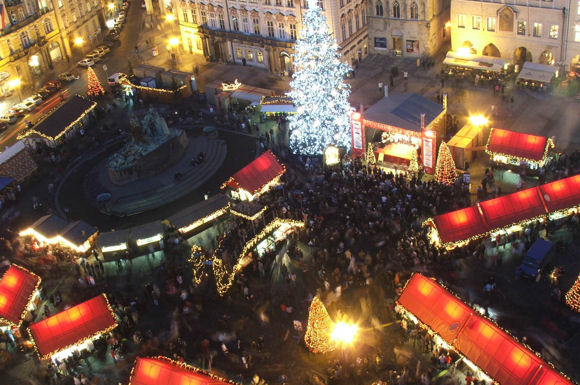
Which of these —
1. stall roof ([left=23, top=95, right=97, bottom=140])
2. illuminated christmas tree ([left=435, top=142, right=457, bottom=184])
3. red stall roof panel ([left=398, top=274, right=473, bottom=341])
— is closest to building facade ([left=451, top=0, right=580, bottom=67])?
illuminated christmas tree ([left=435, top=142, right=457, bottom=184])

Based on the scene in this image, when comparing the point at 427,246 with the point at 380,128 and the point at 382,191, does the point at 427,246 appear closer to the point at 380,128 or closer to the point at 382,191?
the point at 382,191

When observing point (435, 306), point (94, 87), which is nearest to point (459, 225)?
point (435, 306)

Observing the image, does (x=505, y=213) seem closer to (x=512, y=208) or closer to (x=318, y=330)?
(x=512, y=208)

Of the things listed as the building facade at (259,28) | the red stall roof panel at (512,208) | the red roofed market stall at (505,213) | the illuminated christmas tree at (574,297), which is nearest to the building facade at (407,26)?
the building facade at (259,28)

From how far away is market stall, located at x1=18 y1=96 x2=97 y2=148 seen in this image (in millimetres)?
64250

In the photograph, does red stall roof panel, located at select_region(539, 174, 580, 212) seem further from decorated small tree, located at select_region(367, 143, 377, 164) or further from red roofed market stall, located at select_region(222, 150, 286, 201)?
red roofed market stall, located at select_region(222, 150, 286, 201)

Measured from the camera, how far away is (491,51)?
71.6 metres

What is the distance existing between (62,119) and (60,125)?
30.0 inches

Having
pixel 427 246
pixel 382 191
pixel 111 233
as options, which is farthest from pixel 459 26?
pixel 111 233

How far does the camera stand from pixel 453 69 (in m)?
69.4

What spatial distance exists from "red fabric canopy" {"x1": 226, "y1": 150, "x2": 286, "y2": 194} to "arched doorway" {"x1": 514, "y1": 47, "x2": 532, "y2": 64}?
31983 mm

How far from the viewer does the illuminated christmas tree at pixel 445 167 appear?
4925 centimetres

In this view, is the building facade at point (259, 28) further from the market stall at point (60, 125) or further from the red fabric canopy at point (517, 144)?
the red fabric canopy at point (517, 144)

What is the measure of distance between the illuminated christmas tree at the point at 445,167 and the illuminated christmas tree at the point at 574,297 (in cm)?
1370
